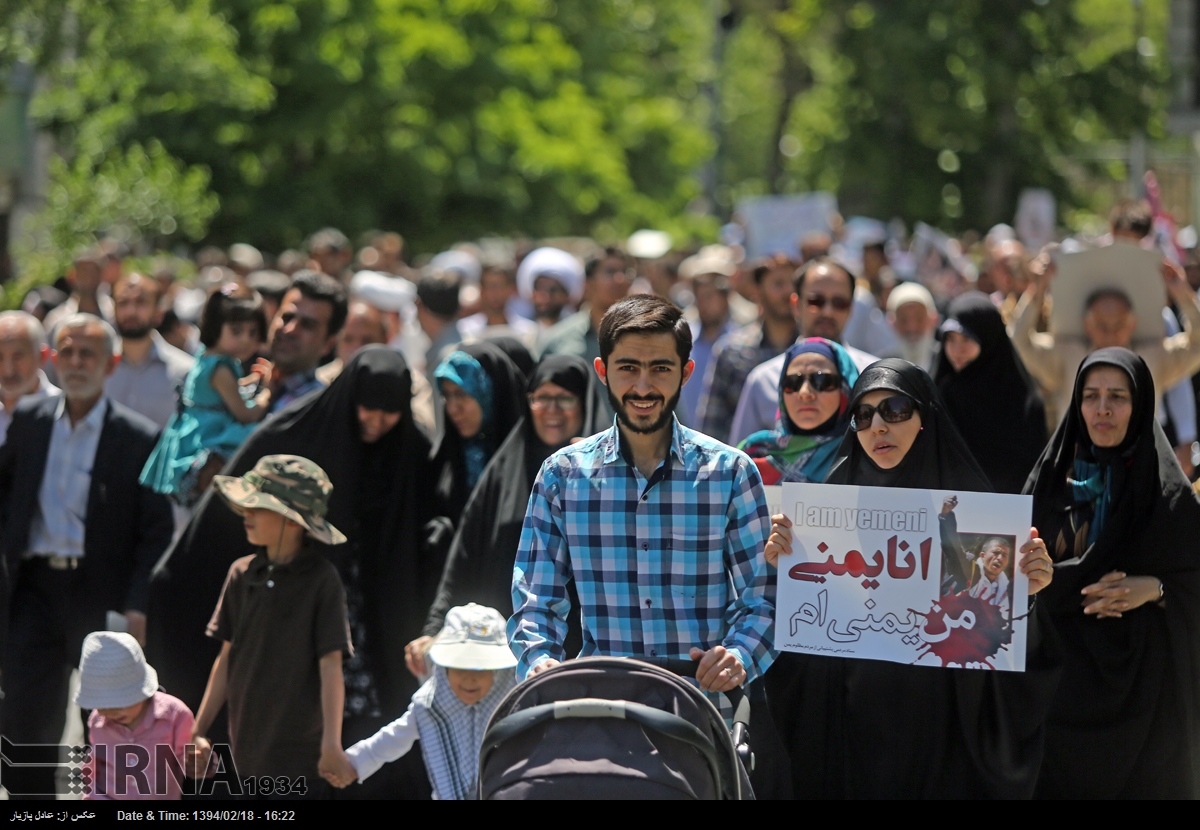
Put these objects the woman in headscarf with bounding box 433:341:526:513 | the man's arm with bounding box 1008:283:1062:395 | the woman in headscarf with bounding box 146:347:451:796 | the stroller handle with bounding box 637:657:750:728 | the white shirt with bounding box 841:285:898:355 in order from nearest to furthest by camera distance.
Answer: the stroller handle with bounding box 637:657:750:728, the woman in headscarf with bounding box 146:347:451:796, the woman in headscarf with bounding box 433:341:526:513, the man's arm with bounding box 1008:283:1062:395, the white shirt with bounding box 841:285:898:355

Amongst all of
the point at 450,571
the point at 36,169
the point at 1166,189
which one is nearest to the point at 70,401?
the point at 450,571

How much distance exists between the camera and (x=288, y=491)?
18.0 feet

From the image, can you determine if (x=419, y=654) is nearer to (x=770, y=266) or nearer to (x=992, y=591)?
(x=992, y=591)

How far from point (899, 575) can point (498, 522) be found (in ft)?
5.88

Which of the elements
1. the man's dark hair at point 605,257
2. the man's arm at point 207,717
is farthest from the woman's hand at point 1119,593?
the man's dark hair at point 605,257

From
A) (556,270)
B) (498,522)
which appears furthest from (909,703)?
(556,270)

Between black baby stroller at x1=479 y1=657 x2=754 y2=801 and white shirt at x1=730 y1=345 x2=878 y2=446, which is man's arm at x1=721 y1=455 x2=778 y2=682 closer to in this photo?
black baby stroller at x1=479 y1=657 x2=754 y2=801

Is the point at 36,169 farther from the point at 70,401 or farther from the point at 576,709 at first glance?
the point at 576,709

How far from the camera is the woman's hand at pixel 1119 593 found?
4.92 meters

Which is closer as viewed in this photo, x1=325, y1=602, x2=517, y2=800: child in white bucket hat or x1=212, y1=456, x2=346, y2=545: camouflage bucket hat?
x1=325, y1=602, x2=517, y2=800: child in white bucket hat

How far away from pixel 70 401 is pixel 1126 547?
171 inches

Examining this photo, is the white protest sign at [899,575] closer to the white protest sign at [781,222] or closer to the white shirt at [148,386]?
the white shirt at [148,386]

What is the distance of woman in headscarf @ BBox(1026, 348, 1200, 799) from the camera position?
4.95m

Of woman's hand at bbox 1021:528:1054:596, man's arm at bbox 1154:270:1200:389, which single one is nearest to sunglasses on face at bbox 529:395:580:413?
woman's hand at bbox 1021:528:1054:596
